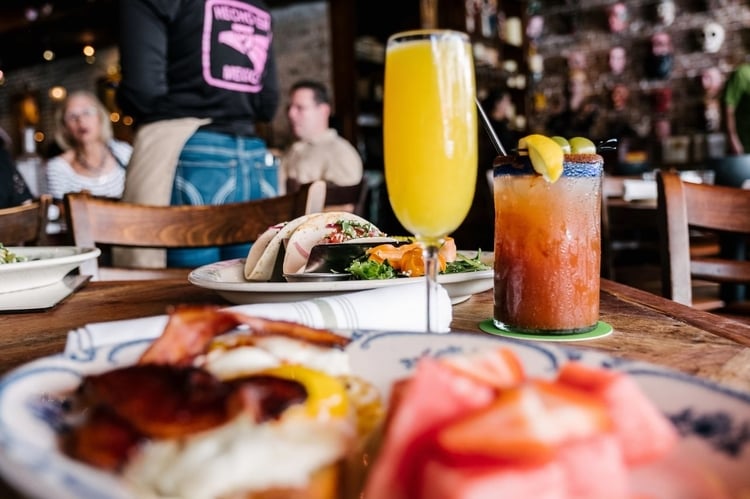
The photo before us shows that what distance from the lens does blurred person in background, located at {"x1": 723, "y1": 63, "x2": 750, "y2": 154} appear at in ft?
19.2

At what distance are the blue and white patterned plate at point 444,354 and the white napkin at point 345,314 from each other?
6 cm

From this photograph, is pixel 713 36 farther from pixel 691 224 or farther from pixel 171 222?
pixel 171 222

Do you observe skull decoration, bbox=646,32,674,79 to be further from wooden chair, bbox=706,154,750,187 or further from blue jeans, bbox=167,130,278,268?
blue jeans, bbox=167,130,278,268

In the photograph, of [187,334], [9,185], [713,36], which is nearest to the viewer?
[187,334]

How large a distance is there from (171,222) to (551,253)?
121cm

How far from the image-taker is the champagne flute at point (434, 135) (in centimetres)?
71

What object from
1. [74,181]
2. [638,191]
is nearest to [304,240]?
[638,191]

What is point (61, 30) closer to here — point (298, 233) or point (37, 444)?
point (298, 233)

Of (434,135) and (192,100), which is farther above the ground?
(192,100)

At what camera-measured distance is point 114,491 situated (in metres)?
0.28

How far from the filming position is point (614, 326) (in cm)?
78

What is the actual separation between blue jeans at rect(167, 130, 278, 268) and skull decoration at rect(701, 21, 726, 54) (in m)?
7.10

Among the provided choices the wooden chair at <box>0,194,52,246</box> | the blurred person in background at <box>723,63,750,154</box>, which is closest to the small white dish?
the wooden chair at <box>0,194,52,246</box>

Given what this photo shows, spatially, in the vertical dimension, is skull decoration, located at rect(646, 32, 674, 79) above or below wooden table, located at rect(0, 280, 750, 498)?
above
